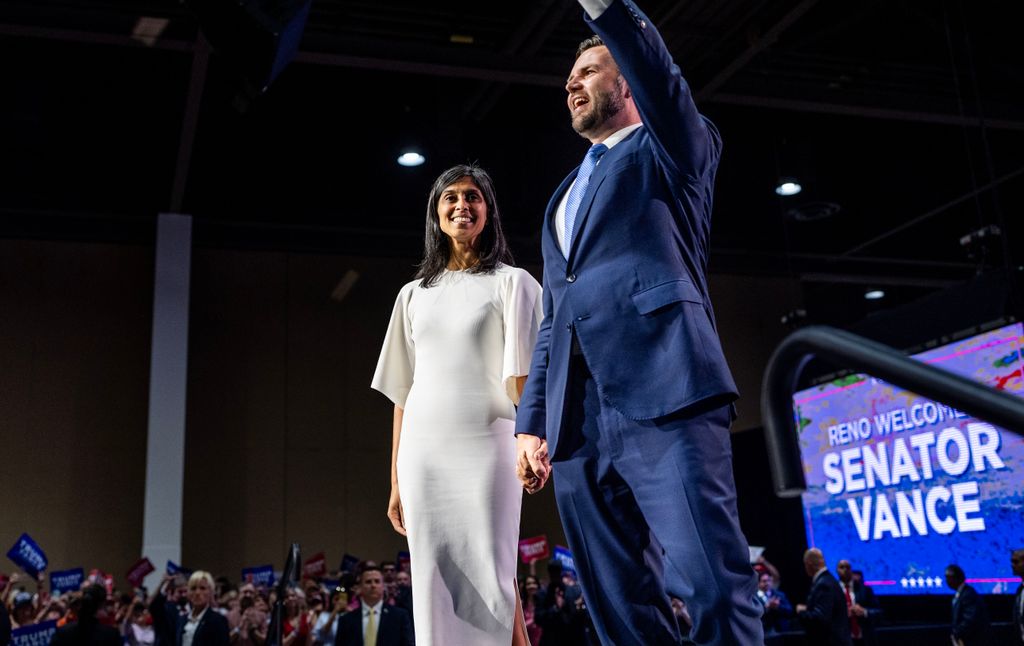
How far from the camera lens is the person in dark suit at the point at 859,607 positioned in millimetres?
8672

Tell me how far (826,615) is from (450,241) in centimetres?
611

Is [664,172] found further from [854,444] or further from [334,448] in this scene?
[334,448]

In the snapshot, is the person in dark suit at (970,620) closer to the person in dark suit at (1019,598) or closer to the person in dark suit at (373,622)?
the person in dark suit at (1019,598)

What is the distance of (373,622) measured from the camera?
6.37 meters

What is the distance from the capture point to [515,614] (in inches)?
85.4

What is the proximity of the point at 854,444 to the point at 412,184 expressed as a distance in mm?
5689

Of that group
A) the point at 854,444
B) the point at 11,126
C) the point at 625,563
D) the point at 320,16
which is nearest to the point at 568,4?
the point at 320,16

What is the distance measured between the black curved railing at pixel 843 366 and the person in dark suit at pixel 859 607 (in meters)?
7.98

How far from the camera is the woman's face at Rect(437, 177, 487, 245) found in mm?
2473

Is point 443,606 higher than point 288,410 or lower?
lower

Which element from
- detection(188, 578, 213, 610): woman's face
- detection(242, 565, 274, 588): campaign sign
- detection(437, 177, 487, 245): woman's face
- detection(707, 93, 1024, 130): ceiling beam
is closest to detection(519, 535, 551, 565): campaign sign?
detection(242, 565, 274, 588): campaign sign

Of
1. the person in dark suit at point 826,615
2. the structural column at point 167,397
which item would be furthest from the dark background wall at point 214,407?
the person in dark suit at point 826,615

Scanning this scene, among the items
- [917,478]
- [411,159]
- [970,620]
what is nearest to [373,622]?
[970,620]

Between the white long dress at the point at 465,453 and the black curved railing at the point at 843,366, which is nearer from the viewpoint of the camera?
the black curved railing at the point at 843,366
